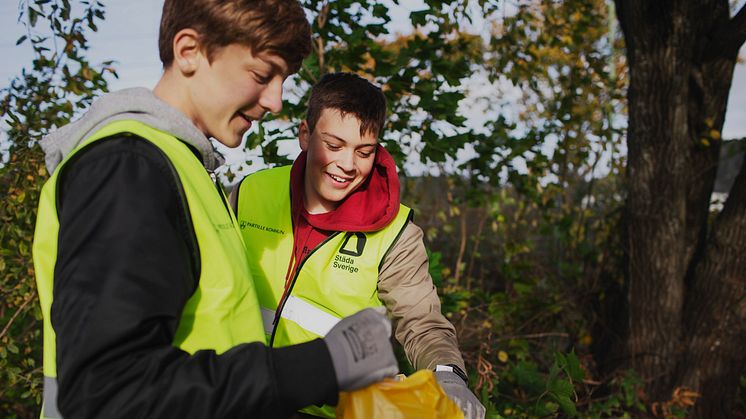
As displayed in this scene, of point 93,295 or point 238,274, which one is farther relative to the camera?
point 238,274

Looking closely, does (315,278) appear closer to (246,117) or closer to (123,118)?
(246,117)

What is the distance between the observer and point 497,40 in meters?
5.08

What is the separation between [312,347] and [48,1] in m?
2.89

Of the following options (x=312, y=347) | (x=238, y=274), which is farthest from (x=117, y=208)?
(x=312, y=347)

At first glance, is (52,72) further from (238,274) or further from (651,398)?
(651,398)

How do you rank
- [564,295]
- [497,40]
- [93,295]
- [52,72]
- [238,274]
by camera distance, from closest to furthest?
[93,295], [238,274], [52,72], [497,40], [564,295]

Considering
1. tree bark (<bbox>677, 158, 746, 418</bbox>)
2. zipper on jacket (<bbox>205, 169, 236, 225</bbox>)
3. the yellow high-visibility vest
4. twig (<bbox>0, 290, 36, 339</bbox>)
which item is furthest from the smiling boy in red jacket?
tree bark (<bbox>677, 158, 746, 418</bbox>)

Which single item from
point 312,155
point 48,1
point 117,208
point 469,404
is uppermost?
point 48,1

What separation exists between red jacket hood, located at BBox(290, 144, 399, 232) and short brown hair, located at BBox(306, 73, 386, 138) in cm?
16

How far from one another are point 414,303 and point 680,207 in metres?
2.83

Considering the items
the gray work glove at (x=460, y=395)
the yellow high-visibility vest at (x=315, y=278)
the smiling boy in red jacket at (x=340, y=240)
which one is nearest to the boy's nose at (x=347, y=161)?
the smiling boy in red jacket at (x=340, y=240)

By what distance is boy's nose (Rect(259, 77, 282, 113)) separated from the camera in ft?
4.81

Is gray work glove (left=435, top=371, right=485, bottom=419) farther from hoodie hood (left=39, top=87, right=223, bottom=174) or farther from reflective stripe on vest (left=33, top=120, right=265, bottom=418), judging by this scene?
hoodie hood (left=39, top=87, right=223, bottom=174)

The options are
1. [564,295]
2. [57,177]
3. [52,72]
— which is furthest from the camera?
[564,295]
